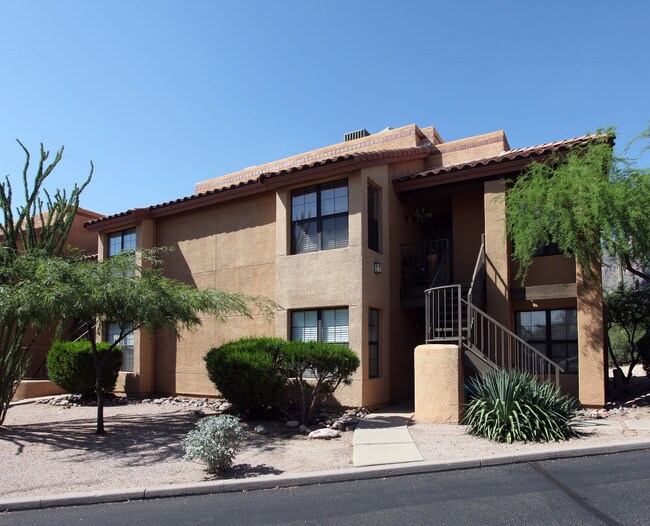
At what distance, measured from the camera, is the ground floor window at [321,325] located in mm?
12945

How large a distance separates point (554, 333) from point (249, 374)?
721 centimetres

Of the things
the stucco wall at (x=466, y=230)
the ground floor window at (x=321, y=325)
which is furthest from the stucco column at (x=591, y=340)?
the ground floor window at (x=321, y=325)

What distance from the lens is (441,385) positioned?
35.0 feet

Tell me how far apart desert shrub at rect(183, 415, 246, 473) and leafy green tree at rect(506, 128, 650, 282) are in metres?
7.29

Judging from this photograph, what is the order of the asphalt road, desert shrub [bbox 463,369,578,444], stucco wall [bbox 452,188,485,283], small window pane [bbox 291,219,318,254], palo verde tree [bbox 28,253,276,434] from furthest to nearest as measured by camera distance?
stucco wall [bbox 452,188,485,283] → small window pane [bbox 291,219,318,254] → palo verde tree [bbox 28,253,276,434] → desert shrub [bbox 463,369,578,444] → the asphalt road

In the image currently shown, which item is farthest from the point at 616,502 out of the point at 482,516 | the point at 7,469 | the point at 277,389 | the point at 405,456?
the point at 7,469

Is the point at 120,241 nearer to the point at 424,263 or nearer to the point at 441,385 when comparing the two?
the point at 424,263

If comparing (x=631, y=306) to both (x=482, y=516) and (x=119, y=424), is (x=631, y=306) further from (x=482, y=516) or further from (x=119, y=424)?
(x=119, y=424)

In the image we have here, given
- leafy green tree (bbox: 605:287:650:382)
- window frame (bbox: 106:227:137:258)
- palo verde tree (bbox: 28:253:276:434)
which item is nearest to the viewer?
palo verde tree (bbox: 28:253:276:434)

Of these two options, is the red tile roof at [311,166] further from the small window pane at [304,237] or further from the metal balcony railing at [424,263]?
the metal balcony railing at [424,263]

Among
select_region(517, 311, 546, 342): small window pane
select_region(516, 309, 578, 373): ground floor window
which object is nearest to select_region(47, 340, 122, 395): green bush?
select_region(517, 311, 546, 342): small window pane

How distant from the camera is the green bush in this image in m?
15.1

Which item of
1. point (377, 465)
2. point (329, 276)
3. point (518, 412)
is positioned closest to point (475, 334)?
point (518, 412)

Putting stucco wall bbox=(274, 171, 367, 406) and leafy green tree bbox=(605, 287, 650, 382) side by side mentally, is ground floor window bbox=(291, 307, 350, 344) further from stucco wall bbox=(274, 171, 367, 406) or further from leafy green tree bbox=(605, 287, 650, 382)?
leafy green tree bbox=(605, 287, 650, 382)
